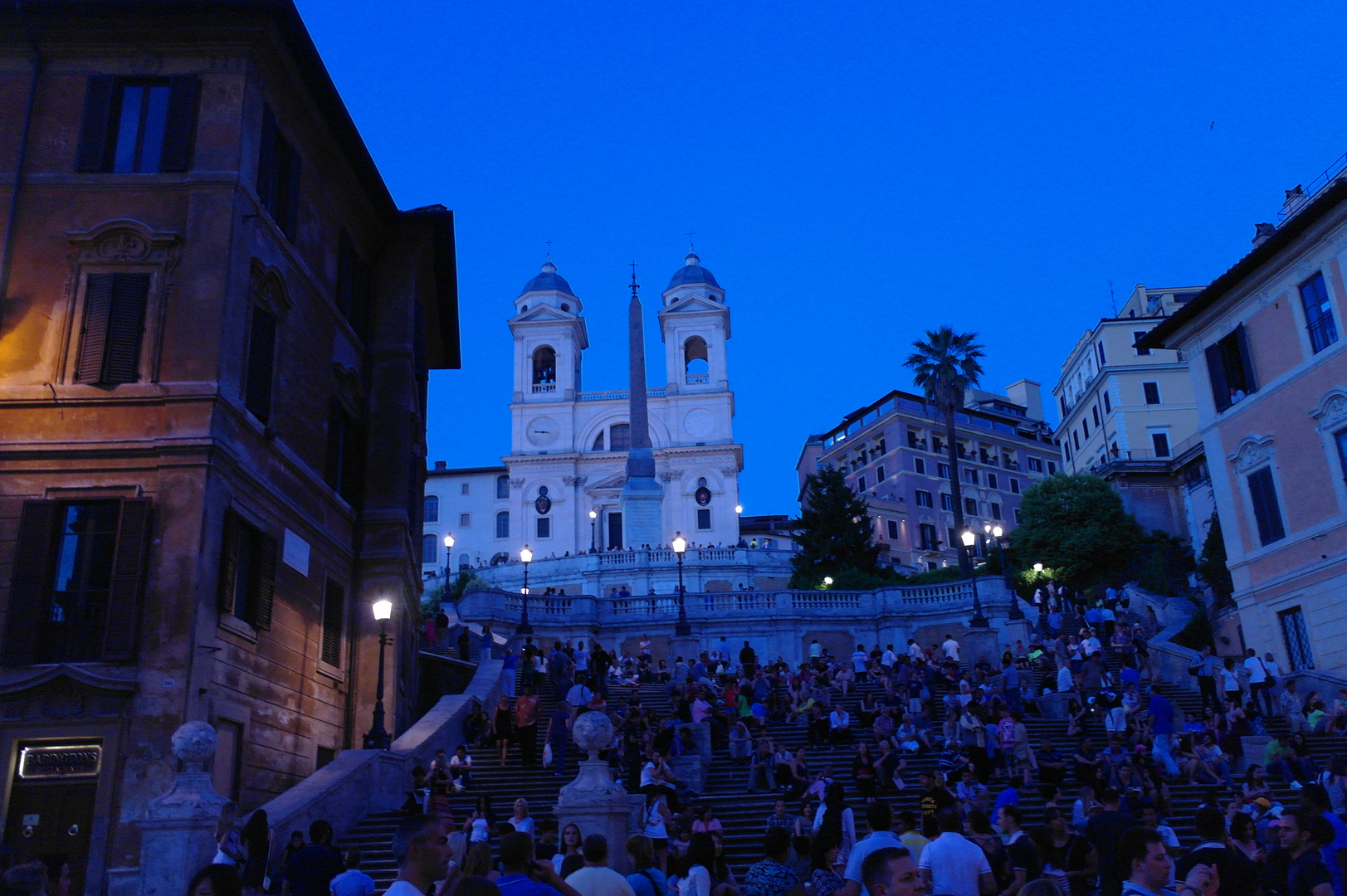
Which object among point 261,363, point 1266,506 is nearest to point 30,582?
point 261,363

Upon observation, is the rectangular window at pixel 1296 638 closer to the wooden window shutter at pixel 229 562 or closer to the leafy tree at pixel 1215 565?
the leafy tree at pixel 1215 565

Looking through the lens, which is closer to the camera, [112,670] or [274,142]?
[112,670]

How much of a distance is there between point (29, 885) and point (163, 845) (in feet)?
25.7

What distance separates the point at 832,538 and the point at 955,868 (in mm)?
51928

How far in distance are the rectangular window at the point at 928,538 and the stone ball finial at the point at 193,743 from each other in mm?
79140

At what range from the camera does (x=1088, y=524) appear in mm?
54750

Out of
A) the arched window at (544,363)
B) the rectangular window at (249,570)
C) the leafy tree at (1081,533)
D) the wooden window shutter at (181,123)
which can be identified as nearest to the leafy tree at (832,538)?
the leafy tree at (1081,533)

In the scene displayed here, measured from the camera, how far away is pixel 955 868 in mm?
8508

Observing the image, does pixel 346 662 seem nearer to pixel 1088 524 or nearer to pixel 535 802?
pixel 535 802

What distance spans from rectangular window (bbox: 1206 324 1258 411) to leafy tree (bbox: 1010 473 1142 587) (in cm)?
2178

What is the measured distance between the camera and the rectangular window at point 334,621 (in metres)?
22.0

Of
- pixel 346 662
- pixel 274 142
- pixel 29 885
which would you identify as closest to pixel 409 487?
pixel 346 662

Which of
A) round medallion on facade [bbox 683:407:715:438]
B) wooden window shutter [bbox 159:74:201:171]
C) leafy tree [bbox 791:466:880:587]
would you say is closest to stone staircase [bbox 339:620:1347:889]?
wooden window shutter [bbox 159:74:201:171]

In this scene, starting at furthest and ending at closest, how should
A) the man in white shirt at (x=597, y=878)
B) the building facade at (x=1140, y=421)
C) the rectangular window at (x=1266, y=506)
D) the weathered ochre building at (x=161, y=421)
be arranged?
the building facade at (x=1140, y=421) → the rectangular window at (x=1266, y=506) → the weathered ochre building at (x=161, y=421) → the man in white shirt at (x=597, y=878)
